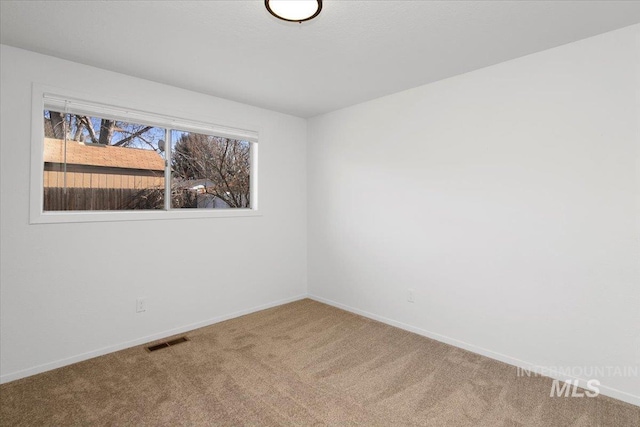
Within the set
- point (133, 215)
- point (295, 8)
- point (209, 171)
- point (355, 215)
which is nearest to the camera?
point (295, 8)

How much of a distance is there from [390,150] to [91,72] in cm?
285

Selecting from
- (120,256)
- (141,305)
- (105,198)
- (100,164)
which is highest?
(100,164)

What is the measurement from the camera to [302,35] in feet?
7.18

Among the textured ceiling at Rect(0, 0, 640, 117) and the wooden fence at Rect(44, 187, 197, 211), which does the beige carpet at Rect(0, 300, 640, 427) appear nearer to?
the wooden fence at Rect(44, 187, 197, 211)

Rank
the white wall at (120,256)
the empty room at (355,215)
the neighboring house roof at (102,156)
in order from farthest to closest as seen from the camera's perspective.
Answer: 1. the neighboring house roof at (102,156)
2. the white wall at (120,256)
3. the empty room at (355,215)

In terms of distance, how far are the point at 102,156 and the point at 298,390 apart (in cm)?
263

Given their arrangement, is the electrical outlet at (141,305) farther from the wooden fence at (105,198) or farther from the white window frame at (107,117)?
the wooden fence at (105,198)

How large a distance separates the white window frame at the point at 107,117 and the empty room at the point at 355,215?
0.02m

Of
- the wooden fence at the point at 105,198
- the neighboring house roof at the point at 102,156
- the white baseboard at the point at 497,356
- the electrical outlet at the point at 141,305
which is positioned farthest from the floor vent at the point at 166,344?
the white baseboard at the point at 497,356

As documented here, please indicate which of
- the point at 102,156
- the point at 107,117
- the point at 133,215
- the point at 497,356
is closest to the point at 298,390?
the point at 497,356

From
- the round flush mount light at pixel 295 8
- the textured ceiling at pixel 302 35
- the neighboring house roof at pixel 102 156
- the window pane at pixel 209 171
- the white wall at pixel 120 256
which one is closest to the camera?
the round flush mount light at pixel 295 8

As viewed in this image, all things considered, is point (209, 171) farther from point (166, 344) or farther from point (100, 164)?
point (166, 344)

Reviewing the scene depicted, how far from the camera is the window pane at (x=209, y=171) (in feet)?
11.0

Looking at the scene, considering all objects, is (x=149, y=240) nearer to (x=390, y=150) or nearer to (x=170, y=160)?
(x=170, y=160)
